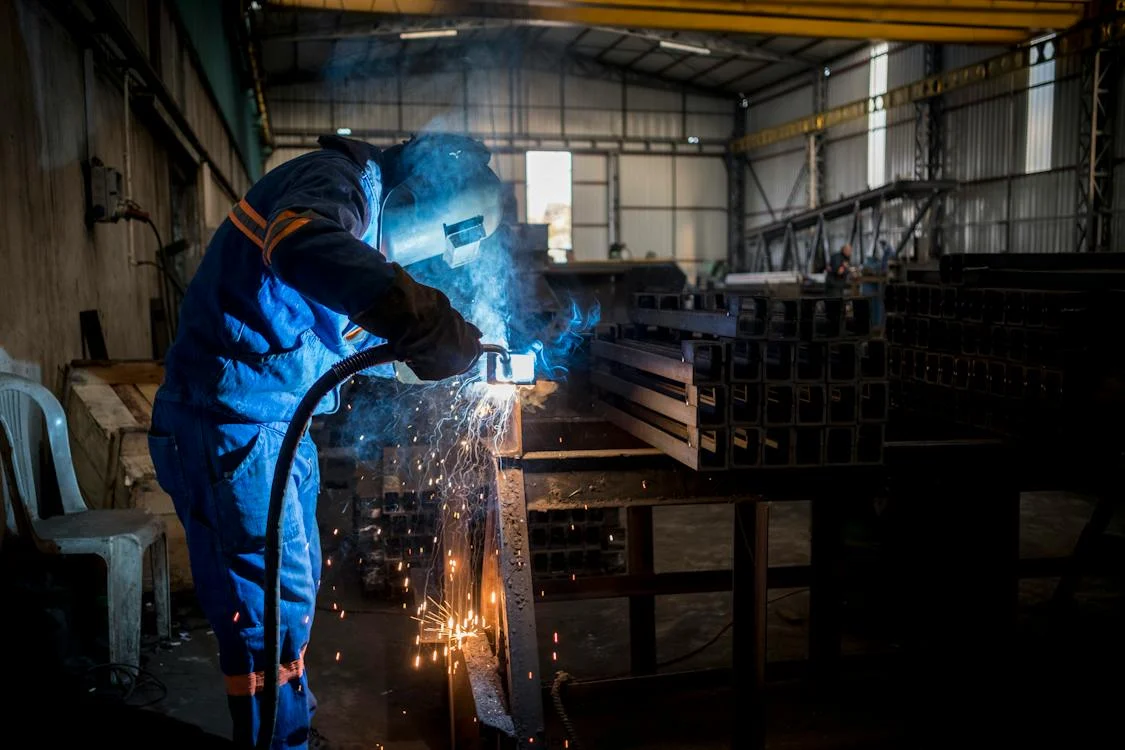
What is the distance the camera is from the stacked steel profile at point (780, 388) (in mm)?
2654

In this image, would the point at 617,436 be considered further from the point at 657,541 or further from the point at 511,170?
the point at 511,170

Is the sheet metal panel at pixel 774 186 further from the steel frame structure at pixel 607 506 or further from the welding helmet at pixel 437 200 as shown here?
the welding helmet at pixel 437 200

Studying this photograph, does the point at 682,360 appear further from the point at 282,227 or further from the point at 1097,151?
the point at 1097,151

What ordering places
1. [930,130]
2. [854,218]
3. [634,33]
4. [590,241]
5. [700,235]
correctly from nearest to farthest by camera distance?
[854,218] → [930,130] → [634,33] → [590,241] → [700,235]

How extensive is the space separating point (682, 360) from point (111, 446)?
321cm

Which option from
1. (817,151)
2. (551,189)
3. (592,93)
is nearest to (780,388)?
(817,151)

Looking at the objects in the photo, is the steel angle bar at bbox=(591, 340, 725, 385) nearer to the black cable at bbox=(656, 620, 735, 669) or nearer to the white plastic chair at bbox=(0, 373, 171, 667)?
the black cable at bbox=(656, 620, 735, 669)

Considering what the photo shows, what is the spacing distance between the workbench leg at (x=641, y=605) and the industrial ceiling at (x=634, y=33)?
27.1ft

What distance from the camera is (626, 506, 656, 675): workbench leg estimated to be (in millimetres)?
3994

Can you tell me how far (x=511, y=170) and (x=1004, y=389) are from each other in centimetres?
1967

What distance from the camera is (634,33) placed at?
18734mm

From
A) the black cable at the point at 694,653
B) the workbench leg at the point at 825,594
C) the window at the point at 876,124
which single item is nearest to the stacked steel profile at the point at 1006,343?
the workbench leg at the point at 825,594

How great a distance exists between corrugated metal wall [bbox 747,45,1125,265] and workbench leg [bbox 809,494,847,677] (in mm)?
11197

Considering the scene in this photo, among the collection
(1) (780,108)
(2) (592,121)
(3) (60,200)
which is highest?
(1) (780,108)
